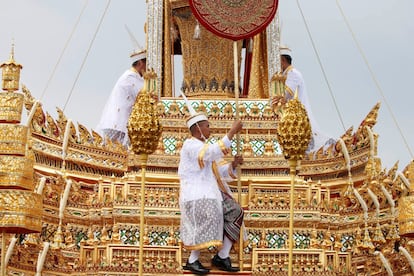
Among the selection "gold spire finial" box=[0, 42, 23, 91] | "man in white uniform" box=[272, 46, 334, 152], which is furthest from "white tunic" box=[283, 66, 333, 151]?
"gold spire finial" box=[0, 42, 23, 91]

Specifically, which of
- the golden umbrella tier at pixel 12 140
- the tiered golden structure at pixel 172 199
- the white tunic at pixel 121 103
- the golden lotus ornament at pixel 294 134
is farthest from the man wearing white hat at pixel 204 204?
the white tunic at pixel 121 103

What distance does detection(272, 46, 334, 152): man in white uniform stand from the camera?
811 inches

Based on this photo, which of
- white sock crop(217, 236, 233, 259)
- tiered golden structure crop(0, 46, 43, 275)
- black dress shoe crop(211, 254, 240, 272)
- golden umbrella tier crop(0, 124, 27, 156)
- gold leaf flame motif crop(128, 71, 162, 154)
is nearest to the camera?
tiered golden structure crop(0, 46, 43, 275)

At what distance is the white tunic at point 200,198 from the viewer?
1622 centimetres

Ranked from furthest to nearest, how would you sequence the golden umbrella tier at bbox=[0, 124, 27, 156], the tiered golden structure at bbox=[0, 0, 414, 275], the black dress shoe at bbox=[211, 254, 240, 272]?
the black dress shoe at bbox=[211, 254, 240, 272] < the tiered golden structure at bbox=[0, 0, 414, 275] < the golden umbrella tier at bbox=[0, 124, 27, 156]

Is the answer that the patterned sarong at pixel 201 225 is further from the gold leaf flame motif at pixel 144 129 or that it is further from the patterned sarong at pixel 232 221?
the gold leaf flame motif at pixel 144 129

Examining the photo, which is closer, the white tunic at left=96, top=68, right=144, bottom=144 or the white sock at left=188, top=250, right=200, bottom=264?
the white sock at left=188, top=250, right=200, bottom=264

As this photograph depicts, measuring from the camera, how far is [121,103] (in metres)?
20.6

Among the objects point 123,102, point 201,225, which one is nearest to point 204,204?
point 201,225

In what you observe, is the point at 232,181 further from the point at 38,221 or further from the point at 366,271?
the point at 38,221

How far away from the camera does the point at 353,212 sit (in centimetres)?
1858

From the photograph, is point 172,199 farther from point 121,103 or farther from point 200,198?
point 121,103

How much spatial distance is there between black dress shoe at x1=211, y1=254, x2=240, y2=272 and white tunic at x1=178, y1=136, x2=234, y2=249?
29cm

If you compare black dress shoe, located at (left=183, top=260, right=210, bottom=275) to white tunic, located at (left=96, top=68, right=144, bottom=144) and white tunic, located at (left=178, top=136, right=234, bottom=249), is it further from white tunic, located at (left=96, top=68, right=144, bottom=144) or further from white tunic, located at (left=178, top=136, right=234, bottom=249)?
white tunic, located at (left=96, top=68, right=144, bottom=144)
